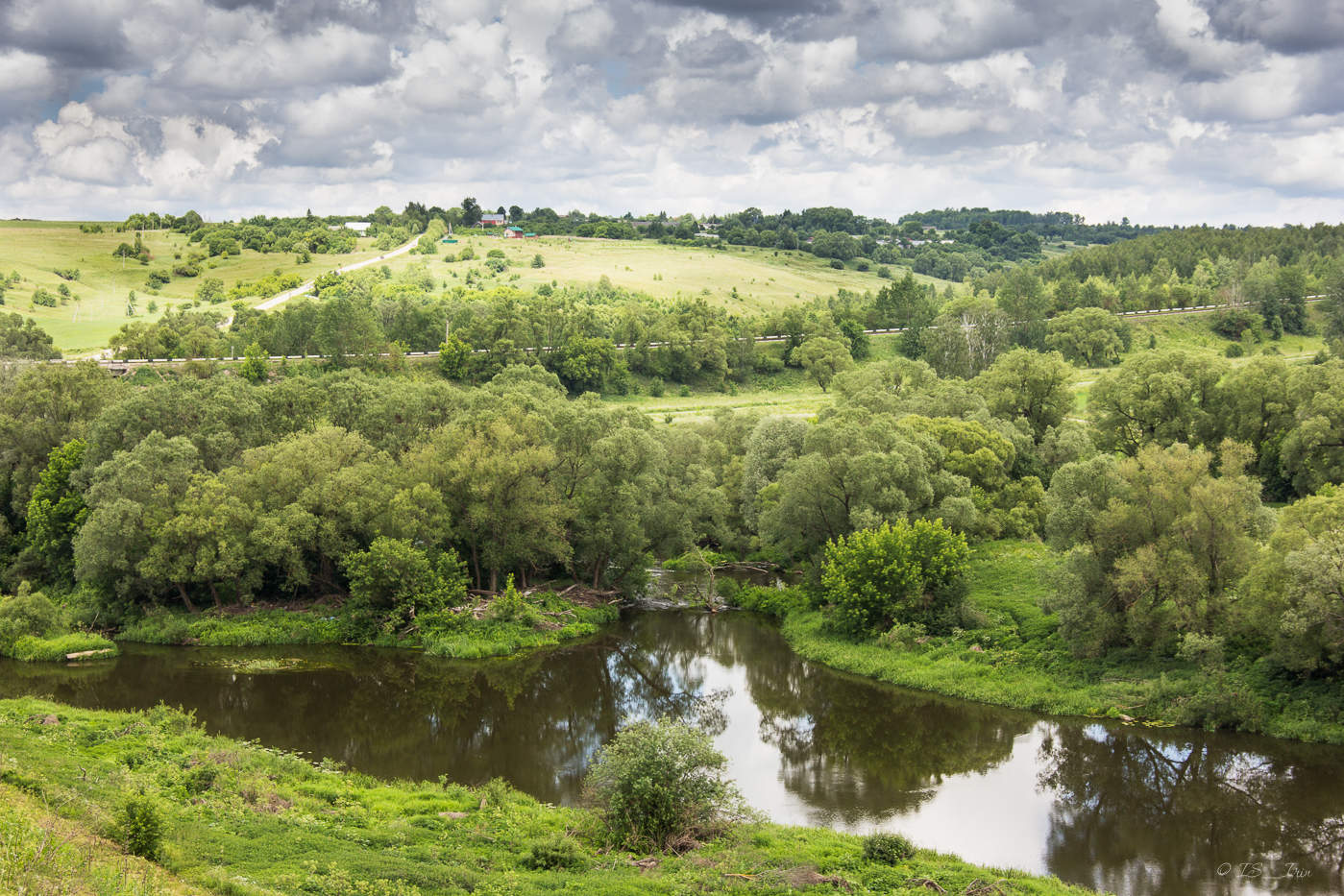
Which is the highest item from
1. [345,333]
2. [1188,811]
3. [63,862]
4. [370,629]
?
[345,333]

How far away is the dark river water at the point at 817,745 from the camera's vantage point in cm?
2672

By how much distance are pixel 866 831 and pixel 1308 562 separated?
1679cm

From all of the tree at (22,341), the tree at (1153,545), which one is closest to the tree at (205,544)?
the tree at (1153,545)

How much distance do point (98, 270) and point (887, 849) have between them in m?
140

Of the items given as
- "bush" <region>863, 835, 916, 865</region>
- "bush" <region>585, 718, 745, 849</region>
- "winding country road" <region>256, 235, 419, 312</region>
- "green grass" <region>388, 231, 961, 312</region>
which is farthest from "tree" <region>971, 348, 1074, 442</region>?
"winding country road" <region>256, 235, 419, 312</region>

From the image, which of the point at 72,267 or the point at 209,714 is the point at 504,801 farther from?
the point at 72,267

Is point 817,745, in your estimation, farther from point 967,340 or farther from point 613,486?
point 967,340

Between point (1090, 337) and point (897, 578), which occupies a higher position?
point (1090, 337)

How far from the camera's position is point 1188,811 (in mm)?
28328

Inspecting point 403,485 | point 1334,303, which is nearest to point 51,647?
point 403,485

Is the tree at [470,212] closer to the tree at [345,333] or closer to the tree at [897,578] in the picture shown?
the tree at [345,333]

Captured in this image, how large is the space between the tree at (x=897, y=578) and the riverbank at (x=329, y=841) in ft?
56.5

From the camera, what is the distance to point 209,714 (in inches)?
1453

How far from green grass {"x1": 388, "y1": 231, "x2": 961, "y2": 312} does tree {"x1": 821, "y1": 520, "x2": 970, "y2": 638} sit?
8574cm
